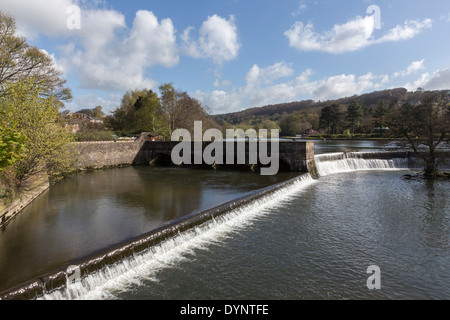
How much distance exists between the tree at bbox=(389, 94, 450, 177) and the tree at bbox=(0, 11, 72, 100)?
25.3 metres

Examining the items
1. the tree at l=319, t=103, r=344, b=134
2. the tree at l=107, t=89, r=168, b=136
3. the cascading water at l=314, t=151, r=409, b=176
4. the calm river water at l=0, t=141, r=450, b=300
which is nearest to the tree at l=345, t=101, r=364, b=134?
the tree at l=319, t=103, r=344, b=134

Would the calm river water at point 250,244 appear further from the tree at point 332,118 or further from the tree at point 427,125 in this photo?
the tree at point 332,118

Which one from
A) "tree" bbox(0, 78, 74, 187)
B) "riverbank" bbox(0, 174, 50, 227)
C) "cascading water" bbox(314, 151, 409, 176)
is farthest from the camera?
"cascading water" bbox(314, 151, 409, 176)

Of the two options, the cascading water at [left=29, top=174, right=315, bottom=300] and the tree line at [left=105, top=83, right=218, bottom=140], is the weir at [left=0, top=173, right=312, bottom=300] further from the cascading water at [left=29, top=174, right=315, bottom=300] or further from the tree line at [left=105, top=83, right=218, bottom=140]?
the tree line at [left=105, top=83, right=218, bottom=140]

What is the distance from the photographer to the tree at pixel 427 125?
753 inches

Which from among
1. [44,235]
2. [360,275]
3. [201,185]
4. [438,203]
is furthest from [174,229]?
[438,203]

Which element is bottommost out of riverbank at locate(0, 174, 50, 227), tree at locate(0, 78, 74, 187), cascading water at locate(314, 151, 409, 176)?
riverbank at locate(0, 174, 50, 227)

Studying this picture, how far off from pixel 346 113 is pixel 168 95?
56.2m

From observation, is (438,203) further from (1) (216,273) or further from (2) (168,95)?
(2) (168,95)

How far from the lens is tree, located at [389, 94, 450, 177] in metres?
19.1

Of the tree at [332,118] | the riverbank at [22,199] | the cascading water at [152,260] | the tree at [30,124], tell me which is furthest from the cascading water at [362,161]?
the tree at [332,118]

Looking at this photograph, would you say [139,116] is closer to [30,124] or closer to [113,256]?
[30,124]

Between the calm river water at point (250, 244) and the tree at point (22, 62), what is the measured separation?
10792 mm
